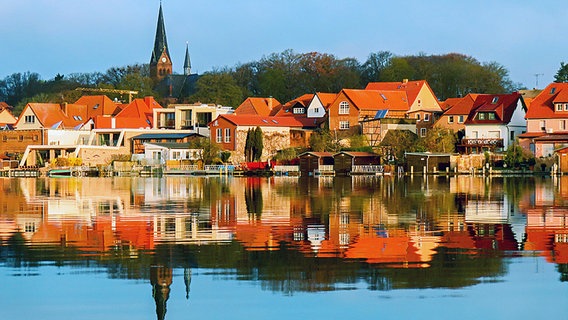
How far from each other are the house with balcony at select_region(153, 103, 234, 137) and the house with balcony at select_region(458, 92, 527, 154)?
21.5 metres

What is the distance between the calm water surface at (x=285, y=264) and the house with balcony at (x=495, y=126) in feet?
130

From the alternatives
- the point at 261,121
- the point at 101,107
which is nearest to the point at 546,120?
the point at 261,121

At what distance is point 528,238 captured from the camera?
17672 millimetres

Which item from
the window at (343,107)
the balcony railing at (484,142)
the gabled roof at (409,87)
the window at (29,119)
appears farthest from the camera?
the window at (29,119)

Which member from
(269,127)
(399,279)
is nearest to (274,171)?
(269,127)

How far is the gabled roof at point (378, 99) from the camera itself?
70188 millimetres

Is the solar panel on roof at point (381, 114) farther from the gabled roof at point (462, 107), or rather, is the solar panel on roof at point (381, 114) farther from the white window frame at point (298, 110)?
the white window frame at point (298, 110)

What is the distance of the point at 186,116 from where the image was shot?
79.1 metres

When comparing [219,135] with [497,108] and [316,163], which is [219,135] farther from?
[497,108]

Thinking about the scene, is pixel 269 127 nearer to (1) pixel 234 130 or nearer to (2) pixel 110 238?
(1) pixel 234 130

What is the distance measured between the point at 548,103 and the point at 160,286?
54.6m

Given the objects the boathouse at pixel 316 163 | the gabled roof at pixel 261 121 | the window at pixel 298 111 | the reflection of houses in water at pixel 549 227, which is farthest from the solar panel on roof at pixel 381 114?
the reflection of houses in water at pixel 549 227

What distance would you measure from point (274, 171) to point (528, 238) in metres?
47.0

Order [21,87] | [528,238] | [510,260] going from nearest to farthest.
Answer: [510,260]
[528,238]
[21,87]
